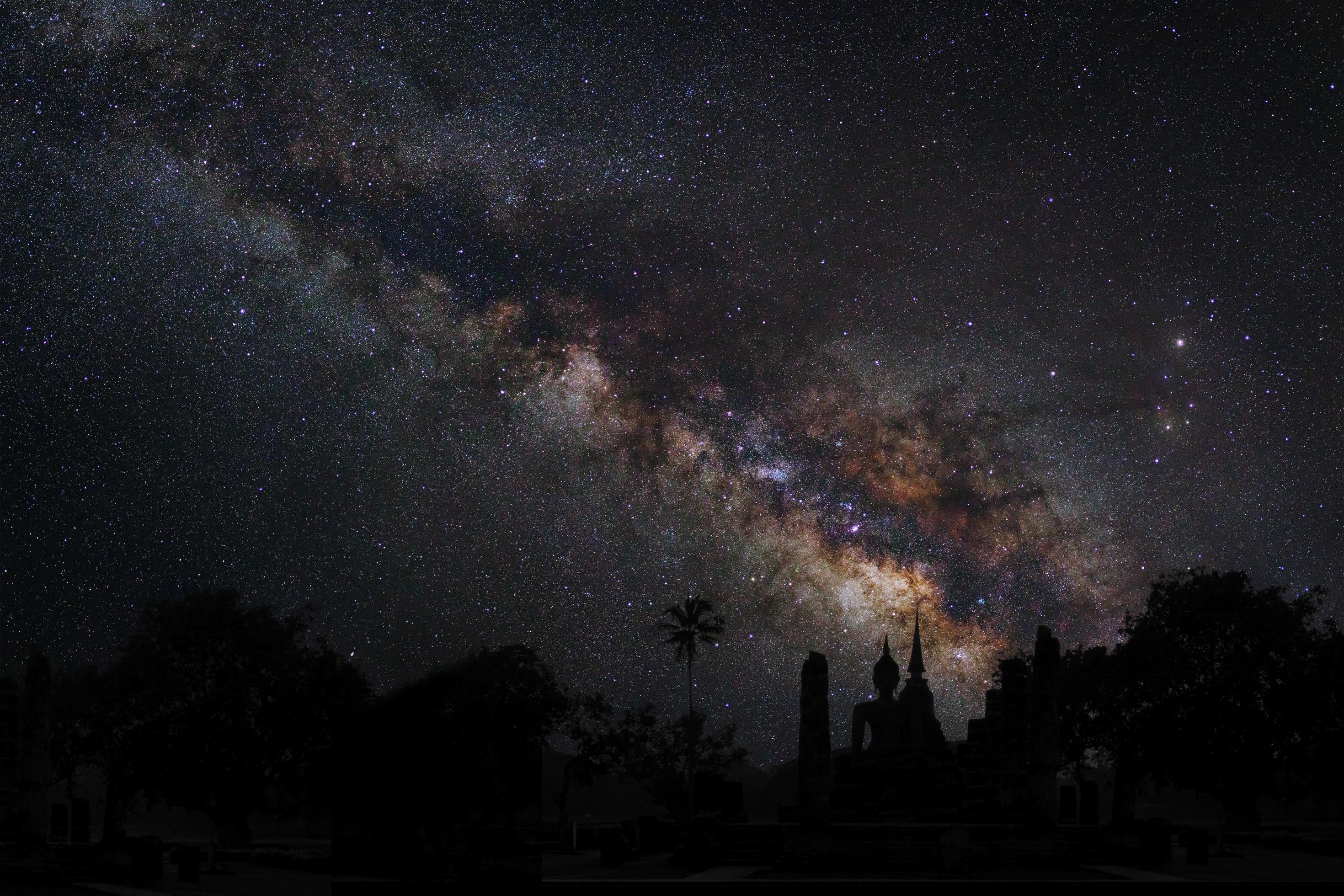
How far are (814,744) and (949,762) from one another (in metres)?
15.0

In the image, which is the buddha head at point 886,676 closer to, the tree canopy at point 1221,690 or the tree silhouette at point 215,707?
the tree canopy at point 1221,690

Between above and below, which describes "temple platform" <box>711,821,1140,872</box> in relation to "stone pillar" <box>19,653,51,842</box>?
below

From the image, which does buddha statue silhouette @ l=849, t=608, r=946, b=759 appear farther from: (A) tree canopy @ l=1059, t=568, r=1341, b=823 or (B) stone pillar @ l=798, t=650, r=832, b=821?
(B) stone pillar @ l=798, t=650, r=832, b=821

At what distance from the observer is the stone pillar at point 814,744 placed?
31859 millimetres

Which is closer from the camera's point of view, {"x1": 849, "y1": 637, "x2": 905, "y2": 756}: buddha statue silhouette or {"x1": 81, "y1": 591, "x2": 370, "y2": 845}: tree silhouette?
{"x1": 81, "y1": 591, "x2": 370, "y2": 845}: tree silhouette

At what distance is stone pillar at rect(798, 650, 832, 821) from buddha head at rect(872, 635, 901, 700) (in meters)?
16.6

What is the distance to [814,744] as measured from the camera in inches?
1260

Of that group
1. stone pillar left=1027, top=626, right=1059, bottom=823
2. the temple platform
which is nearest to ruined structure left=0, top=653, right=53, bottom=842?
the temple platform

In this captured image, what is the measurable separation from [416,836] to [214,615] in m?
34.5

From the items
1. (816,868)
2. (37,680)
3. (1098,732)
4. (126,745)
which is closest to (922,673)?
(1098,732)

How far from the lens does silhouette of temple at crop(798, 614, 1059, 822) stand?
99.1ft

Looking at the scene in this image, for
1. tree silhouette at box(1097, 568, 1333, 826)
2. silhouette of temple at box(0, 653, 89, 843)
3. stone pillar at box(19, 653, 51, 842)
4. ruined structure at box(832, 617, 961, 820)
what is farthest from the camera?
tree silhouette at box(1097, 568, 1333, 826)

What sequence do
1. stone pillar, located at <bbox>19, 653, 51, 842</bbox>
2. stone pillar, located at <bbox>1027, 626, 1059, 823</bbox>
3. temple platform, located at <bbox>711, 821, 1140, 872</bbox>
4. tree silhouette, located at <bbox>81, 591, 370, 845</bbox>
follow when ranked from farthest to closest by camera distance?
tree silhouette, located at <bbox>81, 591, 370, 845</bbox>, stone pillar, located at <bbox>1027, 626, 1059, 823</bbox>, stone pillar, located at <bbox>19, 653, 51, 842</bbox>, temple platform, located at <bbox>711, 821, 1140, 872</bbox>

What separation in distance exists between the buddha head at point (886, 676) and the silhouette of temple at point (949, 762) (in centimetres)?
141
